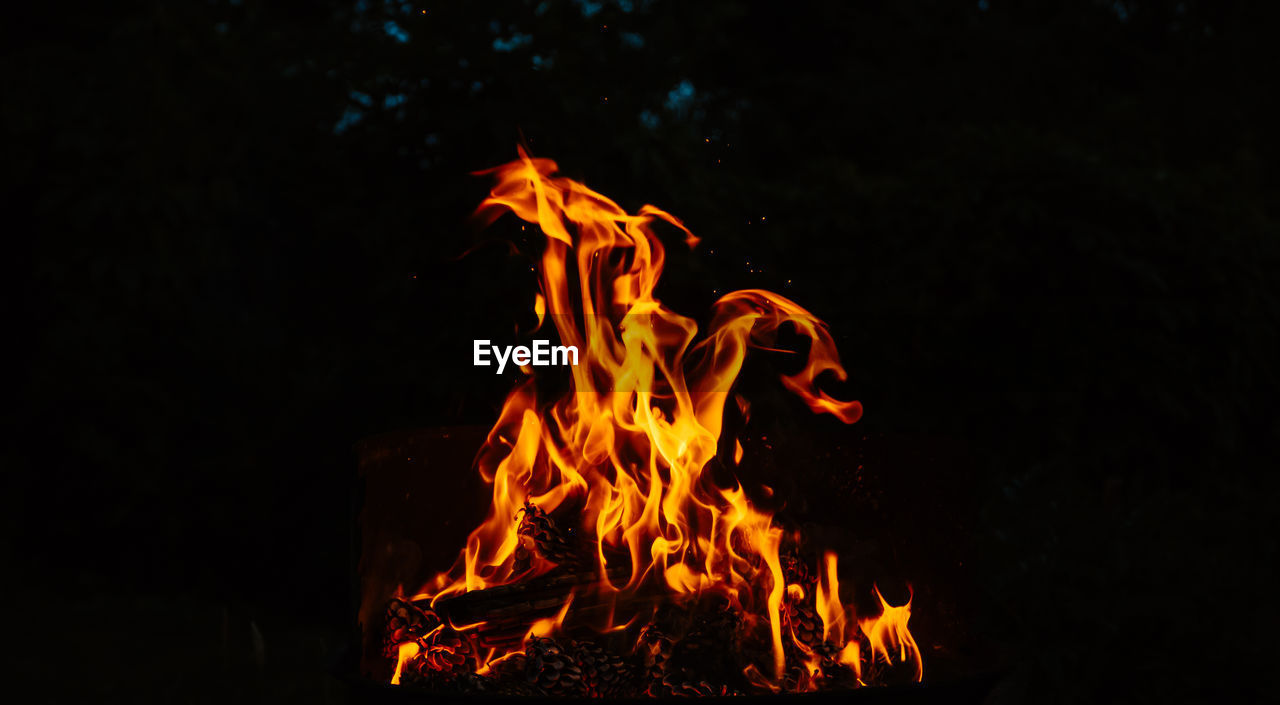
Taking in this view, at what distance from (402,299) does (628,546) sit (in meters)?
2.06

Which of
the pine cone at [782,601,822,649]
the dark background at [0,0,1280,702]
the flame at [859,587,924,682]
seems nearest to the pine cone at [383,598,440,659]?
the pine cone at [782,601,822,649]

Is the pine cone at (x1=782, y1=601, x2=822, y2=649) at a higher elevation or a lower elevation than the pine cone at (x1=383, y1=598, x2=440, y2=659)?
higher

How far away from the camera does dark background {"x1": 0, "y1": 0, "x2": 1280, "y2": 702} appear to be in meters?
4.48

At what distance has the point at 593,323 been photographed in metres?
3.00

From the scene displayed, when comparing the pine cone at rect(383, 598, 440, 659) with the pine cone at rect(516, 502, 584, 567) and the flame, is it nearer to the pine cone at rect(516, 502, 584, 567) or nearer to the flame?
the pine cone at rect(516, 502, 584, 567)

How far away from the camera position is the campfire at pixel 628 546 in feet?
8.27

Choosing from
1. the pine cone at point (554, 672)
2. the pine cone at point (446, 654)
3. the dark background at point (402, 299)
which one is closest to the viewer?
the pine cone at point (554, 672)

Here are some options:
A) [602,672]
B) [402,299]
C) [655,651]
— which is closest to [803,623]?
[655,651]

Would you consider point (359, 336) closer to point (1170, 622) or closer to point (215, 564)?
point (215, 564)

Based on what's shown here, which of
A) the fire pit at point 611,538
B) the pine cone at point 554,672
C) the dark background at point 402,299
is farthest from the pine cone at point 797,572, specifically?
the dark background at point 402,299

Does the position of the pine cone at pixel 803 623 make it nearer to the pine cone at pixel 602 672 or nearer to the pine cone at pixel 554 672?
the pine cone at pixel 602 672

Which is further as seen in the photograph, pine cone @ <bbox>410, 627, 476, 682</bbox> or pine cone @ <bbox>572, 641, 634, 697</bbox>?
pine cone @ <bbox>410, 627, 476, 682</bbox>

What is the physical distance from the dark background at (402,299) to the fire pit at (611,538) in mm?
1236

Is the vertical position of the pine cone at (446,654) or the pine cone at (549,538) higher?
the pine cone at (549,538)
